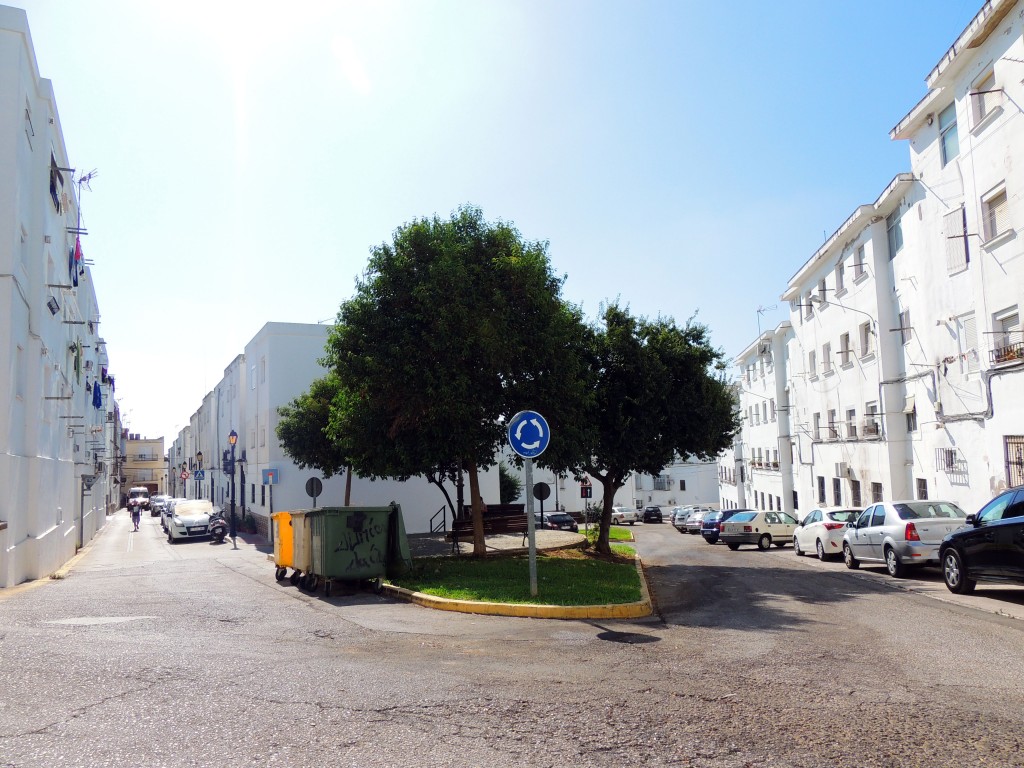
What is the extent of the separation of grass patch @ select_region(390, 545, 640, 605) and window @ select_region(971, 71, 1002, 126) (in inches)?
529

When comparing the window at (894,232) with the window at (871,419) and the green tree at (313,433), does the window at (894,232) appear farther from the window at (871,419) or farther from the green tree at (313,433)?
the green tree at (313,433)

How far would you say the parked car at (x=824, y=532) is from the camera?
825 inches

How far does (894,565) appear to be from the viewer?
15.7 m

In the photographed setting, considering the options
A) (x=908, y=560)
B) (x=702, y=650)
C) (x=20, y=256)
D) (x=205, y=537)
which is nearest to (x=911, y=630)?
(x=702, y=650)

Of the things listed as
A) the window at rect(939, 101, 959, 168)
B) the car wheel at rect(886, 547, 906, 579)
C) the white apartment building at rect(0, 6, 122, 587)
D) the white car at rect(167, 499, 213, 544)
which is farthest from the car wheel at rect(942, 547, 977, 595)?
the white car at rect(167, 499, 213, 544)

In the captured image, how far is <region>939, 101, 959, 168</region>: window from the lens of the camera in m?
20.5

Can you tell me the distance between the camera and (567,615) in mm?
10297

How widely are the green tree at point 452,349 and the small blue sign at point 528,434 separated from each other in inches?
192

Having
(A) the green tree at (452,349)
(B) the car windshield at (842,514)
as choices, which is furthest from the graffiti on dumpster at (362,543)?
(B) the car windshield at (842,514)

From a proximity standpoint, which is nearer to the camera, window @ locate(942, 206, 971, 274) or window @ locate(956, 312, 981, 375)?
window @ locate(956, 312, 981, 375)

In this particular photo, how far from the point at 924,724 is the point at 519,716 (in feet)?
8.63

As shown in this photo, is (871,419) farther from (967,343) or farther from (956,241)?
(956,241)

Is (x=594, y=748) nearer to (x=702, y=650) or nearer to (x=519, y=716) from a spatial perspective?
(x=519, y=716)

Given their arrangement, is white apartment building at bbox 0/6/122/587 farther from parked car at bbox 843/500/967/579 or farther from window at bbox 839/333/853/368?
window at bbox 839/333/853/368
